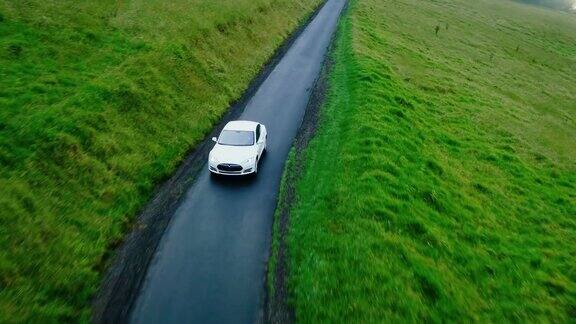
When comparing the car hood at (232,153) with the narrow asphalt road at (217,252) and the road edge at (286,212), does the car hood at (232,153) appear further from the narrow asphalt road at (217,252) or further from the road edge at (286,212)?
the road edge at (286,212)

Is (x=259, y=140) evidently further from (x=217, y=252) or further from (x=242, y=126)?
(x=217, y=252)

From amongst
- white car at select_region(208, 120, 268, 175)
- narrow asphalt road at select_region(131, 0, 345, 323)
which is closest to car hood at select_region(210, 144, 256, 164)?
white car at select_region(208, 120, 268, 175)

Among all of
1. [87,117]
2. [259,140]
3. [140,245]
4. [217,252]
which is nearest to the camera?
[217,252]

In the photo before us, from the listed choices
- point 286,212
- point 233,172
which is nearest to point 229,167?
point 233,172

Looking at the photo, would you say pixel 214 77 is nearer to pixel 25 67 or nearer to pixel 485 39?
pixel 25 67

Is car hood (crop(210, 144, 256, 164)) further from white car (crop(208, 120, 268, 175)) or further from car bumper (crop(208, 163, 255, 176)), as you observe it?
car bumper (crop(208, 163, 255, 176))
